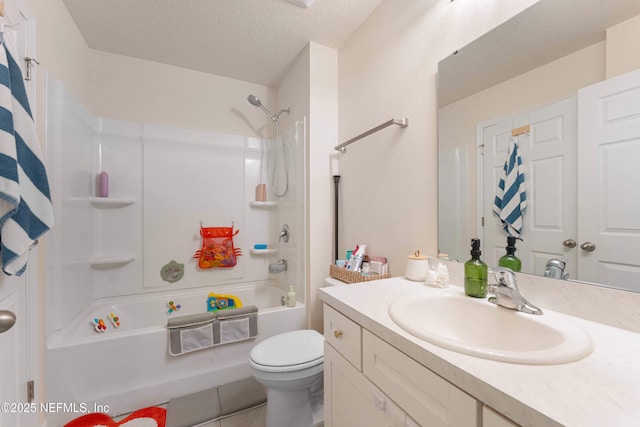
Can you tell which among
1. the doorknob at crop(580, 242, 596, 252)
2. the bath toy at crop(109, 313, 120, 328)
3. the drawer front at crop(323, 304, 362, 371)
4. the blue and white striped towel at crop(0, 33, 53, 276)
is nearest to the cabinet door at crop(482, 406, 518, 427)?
the drawer front at crop(323, 304, 362, 371)

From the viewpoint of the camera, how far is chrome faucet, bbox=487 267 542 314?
2.42 ft

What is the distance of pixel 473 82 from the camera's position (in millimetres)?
1032

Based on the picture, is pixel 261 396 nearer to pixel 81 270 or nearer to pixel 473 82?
pixel 81 270

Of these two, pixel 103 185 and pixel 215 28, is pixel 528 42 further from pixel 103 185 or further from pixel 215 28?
pixel 103 185

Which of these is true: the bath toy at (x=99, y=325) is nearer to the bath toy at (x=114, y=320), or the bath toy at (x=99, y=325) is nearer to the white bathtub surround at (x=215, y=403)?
the bath toy at (x=114, y=320)

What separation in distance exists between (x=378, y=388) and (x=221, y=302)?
1.87 metres

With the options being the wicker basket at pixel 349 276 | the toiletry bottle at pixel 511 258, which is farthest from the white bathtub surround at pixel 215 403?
the toiletry bottle at pixel 511 258

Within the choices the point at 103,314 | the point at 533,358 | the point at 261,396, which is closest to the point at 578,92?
the point at 533,358

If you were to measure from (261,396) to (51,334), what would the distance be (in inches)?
47.8

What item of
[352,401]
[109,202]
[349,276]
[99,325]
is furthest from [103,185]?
[352,401]

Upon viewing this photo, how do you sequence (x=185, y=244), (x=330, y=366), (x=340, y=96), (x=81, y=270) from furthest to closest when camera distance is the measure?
(x=185, y=244) < (x=340, y=96) < (x=81, y=270) < (x=330, y=366)

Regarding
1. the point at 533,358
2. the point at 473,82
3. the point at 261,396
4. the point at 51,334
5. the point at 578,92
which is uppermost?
the point at 473,82

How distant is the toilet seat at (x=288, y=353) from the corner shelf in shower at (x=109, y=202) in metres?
1.61

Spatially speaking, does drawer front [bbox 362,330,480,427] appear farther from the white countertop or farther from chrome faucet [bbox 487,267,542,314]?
chrome faucet [bbox 487,267,542,314]
